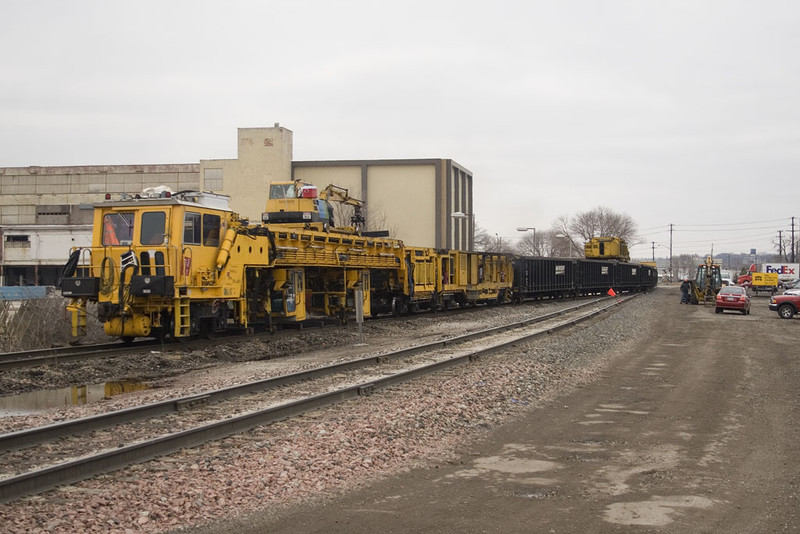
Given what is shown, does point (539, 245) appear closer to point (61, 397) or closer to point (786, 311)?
point (786, 311)

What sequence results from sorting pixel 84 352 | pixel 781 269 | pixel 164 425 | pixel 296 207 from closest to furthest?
pixel 164 425 < pixel 84 352 < pixel 296 207 < pixel 781 269

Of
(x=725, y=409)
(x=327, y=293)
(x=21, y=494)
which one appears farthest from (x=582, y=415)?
(x=327, y=293)

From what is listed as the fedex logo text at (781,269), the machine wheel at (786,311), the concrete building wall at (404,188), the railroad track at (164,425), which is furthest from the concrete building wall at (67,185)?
the railroad track at (164,425)

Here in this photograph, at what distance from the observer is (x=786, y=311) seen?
32.8m

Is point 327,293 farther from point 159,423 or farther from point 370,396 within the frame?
point 159,423

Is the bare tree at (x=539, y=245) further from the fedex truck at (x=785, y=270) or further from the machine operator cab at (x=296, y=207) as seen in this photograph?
the machine operator cab at (x=296, y=207)

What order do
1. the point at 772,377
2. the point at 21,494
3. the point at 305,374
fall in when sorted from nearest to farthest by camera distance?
the point at 21,494
the point at 305,374
the point at 772,377

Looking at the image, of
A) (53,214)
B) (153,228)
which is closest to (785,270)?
(53,214)

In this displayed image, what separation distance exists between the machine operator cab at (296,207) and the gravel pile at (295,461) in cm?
1069

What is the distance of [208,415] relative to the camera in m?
9.47

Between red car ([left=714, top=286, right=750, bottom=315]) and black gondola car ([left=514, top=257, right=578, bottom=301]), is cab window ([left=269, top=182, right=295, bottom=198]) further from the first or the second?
red car ([left=714, top=286, right=750, bottom=315])

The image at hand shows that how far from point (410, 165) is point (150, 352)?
4767 cm

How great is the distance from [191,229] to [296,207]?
22.4ft

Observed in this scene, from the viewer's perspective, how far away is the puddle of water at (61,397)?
1058 cm
